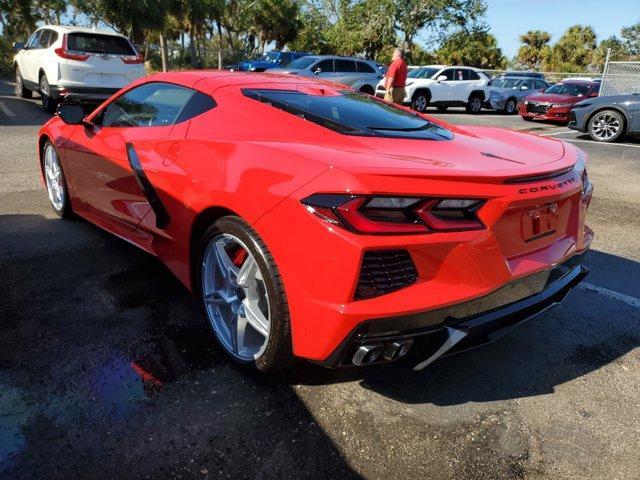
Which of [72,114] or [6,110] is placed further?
[6,110]

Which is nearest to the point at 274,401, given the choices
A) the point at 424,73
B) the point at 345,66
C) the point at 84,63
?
the point at 84,63

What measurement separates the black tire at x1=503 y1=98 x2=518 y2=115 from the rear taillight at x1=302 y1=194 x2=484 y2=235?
1985 centimetres

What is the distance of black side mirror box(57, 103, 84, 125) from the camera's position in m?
3.82

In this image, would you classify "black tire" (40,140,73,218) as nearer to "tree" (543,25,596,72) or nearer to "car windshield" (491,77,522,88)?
"car windshield" (491,77,522,88)

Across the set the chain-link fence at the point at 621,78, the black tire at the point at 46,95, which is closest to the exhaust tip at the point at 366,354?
the black tire at the point at 46,95

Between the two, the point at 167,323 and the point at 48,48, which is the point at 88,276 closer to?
the point at 167,323

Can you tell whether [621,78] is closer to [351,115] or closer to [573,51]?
[351,115]

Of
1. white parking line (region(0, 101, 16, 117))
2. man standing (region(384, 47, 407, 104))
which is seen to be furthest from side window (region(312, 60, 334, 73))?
white parking line (region(0, 101, 16, 117))

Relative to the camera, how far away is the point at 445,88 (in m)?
18.8

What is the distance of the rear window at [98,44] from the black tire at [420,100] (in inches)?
406

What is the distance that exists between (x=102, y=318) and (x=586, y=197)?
268 centimetres

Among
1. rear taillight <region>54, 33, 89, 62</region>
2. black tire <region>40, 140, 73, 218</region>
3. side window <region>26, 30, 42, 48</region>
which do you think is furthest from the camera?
side window <region>26, 30, 42, 48</region>

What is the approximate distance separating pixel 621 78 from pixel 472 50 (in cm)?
2695

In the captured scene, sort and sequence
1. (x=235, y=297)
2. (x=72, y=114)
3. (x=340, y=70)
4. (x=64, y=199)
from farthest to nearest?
(x=340, y=70) < (x=64, y=199) < (x=72, y=114) < (x=235, y=297)
